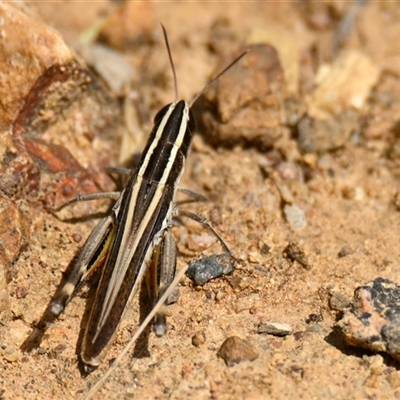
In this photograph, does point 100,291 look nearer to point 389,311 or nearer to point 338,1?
point 389,311

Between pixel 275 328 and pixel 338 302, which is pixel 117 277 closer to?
pixel 275 328

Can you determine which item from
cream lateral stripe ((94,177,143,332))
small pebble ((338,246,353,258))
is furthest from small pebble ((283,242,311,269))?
cream lateral stripe ((94,177,143,332))

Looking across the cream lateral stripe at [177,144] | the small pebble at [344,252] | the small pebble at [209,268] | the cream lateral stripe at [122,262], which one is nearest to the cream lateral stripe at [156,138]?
the cream lateral stripe at [177,144]

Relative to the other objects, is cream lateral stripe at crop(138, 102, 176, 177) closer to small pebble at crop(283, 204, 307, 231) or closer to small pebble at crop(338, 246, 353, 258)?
small pebble at crop(283, 204, 307, 231)

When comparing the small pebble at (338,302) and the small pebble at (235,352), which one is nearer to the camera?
the small pebble at (235,352)

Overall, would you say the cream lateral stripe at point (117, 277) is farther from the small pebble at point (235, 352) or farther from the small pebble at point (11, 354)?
the small pebble at point (235, 352)

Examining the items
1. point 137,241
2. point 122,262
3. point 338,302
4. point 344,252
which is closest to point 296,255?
point 344,252
